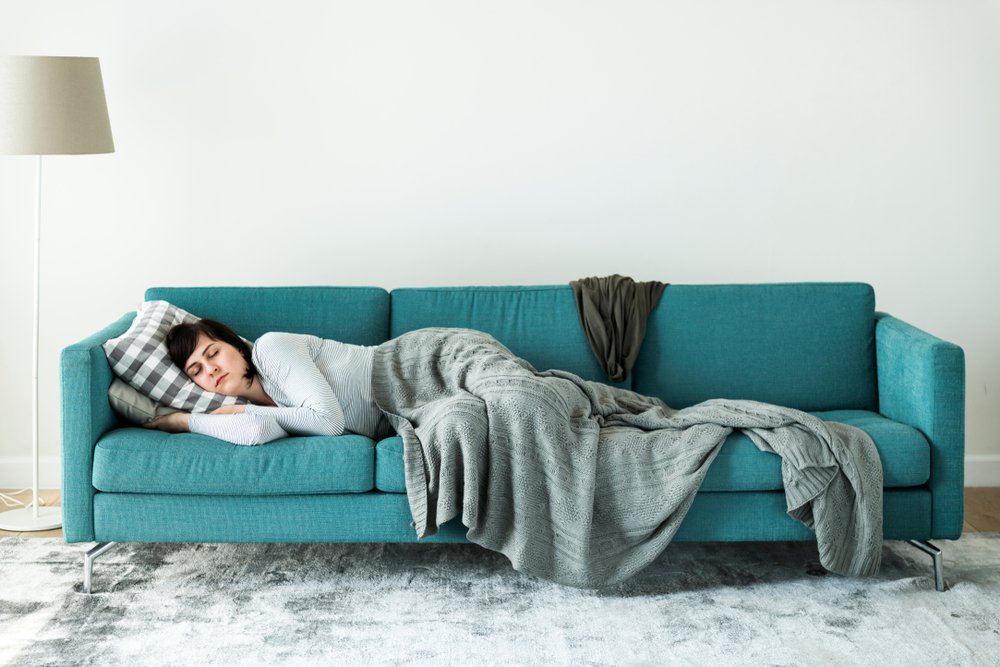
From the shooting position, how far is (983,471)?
13.2 feet

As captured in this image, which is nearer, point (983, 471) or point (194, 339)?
point (194, 339)

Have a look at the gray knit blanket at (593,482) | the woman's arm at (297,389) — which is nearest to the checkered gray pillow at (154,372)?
the woman's arm at (297,389)

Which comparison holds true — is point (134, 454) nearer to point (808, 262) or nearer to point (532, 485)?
point (532, 485)

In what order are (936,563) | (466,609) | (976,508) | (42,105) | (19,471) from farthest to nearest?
(19,471) → (976,508) → (42,105) → (936,563) → (466,609)

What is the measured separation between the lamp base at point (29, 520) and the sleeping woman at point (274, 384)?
0.77 m

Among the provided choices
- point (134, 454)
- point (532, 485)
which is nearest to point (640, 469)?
point (532, 485)

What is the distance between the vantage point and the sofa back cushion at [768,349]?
3391 millimetres

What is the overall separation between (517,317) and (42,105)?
5.23ft

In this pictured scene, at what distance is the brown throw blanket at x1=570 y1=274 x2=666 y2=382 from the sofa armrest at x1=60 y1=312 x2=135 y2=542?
1.45 m

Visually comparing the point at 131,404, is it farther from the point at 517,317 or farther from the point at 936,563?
the point at 936,563

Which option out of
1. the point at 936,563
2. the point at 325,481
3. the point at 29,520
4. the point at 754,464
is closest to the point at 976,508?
the point at 936,563

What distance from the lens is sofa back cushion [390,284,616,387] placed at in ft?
11.3

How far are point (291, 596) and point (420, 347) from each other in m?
0.83

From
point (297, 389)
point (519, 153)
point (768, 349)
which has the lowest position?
point (297, 389)
